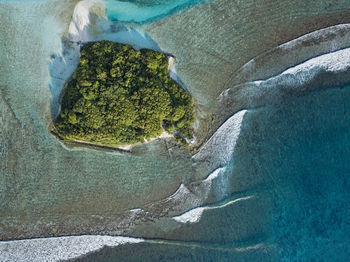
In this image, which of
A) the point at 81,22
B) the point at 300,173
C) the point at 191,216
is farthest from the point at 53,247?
the point at 300,173

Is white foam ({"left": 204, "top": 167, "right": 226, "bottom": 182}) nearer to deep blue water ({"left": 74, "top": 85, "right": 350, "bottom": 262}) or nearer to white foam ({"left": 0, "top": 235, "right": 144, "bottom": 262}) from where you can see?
deep blue water ({"left": 74, "top": 85, "right": 350, "bottom": 262})

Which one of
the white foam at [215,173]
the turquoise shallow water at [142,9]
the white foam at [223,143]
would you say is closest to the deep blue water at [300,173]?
the white foam at [223,143]

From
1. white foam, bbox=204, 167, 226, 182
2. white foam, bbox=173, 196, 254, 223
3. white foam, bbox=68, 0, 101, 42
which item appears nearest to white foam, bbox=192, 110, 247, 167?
white foam, bbox=204, 167, 226, 182

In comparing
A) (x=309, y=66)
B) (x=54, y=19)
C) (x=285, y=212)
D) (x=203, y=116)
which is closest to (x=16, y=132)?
(x=54, y=19)

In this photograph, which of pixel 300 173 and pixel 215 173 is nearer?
pixel 215 173

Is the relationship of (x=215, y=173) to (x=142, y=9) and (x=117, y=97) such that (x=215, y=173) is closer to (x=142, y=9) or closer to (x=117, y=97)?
(x=117, y=97)

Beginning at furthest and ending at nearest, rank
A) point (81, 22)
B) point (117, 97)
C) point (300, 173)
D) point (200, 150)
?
point (300, 173), point (200, 150), point (81, 22), point (117, 97)
